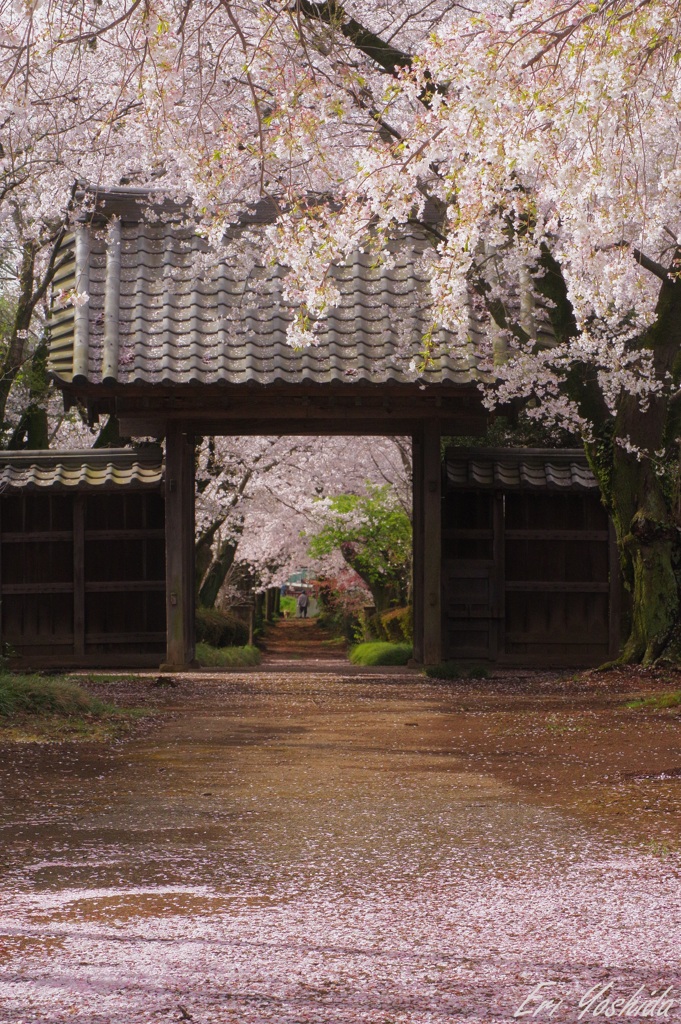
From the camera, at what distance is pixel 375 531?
64.3 feet

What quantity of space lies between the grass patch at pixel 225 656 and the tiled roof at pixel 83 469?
141 inches

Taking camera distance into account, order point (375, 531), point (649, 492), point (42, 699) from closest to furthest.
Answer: point (42, 699) < point (649, 492) < point (375, 531)

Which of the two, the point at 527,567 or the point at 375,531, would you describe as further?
the point at 375,531

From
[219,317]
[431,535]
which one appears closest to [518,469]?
[431,535]

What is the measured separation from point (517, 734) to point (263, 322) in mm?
5623

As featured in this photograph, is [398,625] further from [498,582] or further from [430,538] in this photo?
[430,538]

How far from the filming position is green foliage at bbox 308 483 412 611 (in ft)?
63.2

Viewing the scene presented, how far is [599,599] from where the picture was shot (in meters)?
11.6

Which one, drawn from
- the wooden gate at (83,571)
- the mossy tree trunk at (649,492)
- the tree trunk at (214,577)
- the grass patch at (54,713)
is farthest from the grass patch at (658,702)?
the tree trunk at (214,577)

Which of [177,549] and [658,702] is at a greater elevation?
[177,549]

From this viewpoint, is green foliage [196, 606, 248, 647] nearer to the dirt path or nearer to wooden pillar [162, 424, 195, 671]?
the dirt path

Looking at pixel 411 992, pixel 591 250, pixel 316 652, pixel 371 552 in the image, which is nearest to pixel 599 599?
pixel 591 250

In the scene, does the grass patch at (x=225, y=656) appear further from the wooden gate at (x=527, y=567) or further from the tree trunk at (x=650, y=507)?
the tree trunk at (x=650, y=507)

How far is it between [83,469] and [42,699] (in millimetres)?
5313
